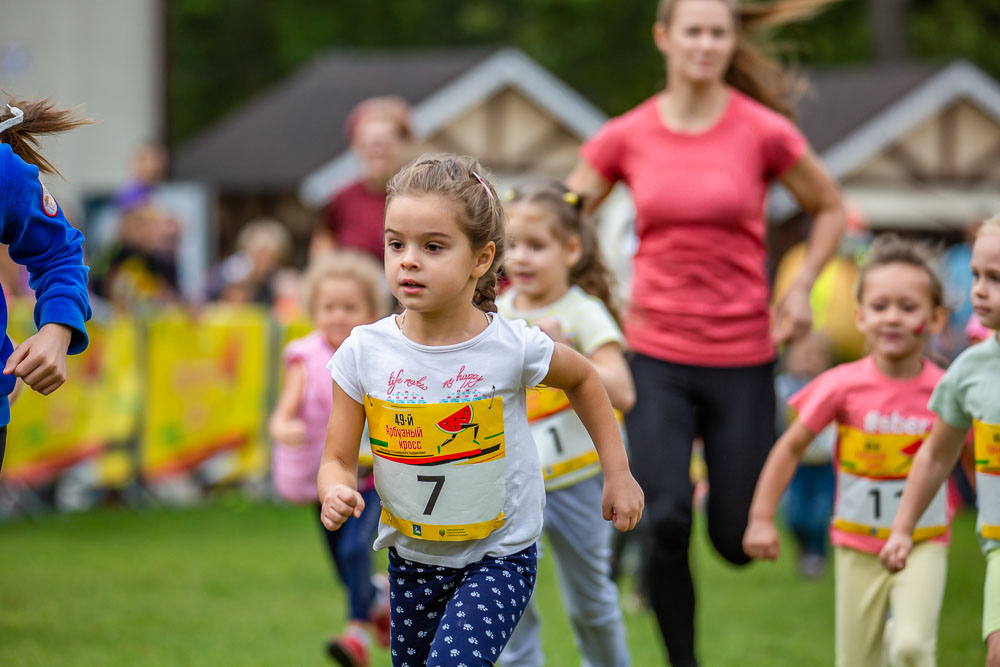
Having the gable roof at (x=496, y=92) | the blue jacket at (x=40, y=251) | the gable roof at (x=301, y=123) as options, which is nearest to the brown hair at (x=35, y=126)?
the blue jacket at (x=40, y=251)

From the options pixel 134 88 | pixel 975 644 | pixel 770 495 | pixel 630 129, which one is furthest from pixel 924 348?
pixel 134 88

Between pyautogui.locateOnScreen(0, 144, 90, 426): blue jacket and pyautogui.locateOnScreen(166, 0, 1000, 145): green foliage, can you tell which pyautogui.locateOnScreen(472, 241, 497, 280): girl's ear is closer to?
pyautogui.locateOnScreen(0, 144, 90, 426): blue jacket

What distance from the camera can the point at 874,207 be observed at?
25172 millimetres

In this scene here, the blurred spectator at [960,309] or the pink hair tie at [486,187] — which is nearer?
the pink hair tie at [486,187]

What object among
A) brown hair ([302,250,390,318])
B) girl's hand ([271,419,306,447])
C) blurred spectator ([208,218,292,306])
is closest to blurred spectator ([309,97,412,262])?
brown hair ([302,250,390,318])

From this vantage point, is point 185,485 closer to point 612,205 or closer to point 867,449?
point 612,205

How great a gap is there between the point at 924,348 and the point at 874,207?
827 inches

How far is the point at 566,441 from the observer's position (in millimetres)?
4855

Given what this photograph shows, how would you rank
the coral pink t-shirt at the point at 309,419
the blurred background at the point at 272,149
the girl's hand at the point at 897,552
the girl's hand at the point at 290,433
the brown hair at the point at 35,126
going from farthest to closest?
the blurred background at the point at 272,149, the coral pink t-shirt at the point at 309,419, the girl's hand at the point at 290,433, the girl's hand at the point at 897,552, the brown hair at the point at 35,126

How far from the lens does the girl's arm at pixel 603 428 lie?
3.70 meters

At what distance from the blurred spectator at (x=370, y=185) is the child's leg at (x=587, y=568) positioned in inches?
109

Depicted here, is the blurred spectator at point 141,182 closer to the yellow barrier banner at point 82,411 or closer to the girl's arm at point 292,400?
the yellow barrier banner at point 82,411

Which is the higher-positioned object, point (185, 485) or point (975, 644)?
point (975, 644)

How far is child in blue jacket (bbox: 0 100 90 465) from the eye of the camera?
3.58 meters
